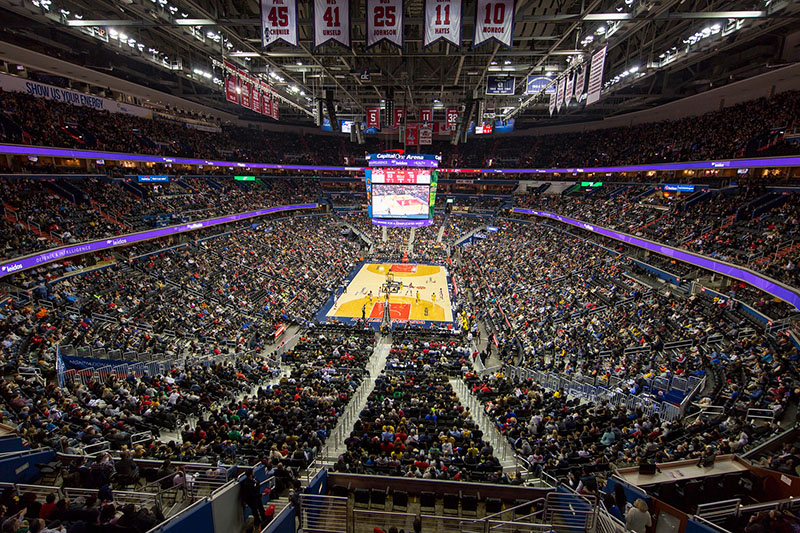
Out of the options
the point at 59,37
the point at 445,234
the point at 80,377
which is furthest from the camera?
the point at 445,234

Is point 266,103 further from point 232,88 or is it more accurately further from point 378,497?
point 378,497

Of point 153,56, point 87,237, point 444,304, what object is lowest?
point 444,304

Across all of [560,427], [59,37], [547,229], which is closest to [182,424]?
[560,427]

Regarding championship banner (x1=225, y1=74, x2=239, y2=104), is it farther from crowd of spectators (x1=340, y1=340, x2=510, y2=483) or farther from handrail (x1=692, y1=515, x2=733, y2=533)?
handrail (x1=692, y1=515, x2=733, y2=533)

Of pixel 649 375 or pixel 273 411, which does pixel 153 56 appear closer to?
pixel 273 411

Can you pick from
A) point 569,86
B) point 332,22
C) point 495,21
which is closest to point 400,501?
point 332,22
